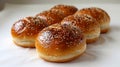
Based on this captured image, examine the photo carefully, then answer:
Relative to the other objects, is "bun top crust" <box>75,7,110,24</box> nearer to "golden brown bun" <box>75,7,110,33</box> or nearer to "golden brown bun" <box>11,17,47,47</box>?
"golden brown bun" <box>75,7,110,33</box>

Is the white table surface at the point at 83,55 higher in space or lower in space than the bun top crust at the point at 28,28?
lower

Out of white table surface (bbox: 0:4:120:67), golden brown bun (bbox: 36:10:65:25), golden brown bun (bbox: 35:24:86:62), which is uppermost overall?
golden brown bun (bbox: 36:10:65:25)

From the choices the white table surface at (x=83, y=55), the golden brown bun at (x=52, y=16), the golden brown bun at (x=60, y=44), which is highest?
the golden brown bun at (x=52, y=16)

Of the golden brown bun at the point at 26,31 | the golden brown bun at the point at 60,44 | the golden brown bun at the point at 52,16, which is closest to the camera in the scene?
the golden brown bun at the point at 60,44

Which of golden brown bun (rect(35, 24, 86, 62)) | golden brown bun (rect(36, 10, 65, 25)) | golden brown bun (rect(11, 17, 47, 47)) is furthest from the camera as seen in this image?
golden brown bun (rect(36, 10, 65, 25))

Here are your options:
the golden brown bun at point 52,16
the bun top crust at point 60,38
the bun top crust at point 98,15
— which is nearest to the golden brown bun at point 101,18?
the bun top crust at point 98,15

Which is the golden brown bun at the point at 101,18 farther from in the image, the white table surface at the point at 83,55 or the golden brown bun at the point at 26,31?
the golden brown bun at the point at 26,31

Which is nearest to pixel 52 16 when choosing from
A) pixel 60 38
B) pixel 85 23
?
pixel 85 23

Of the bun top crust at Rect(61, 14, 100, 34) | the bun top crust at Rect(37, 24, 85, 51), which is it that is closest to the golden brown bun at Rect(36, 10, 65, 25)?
the bun top crust at Rect(61, 14, 100, 34)
